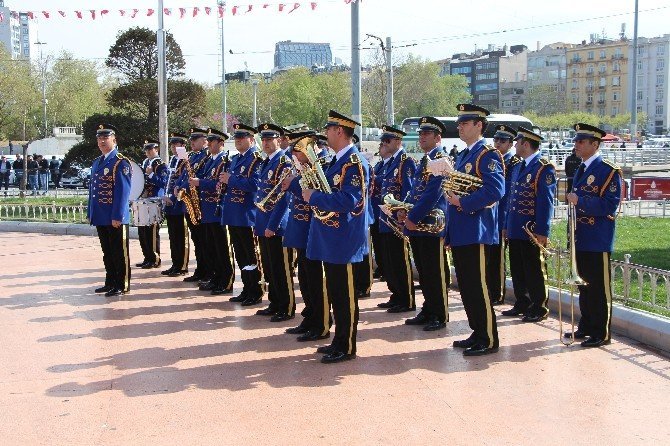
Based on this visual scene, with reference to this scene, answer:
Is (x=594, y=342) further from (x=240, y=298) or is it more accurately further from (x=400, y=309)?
(x=240, y=298)

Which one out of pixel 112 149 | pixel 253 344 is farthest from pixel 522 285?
pixel 112 149

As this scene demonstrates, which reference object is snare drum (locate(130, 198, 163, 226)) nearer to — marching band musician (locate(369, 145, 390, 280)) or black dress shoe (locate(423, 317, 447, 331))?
marching band musician (locate(369, 145, 390, 280))

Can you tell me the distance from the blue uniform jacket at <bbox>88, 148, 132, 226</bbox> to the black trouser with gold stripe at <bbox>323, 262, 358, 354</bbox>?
12.7 feet

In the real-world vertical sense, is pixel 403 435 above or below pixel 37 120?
below

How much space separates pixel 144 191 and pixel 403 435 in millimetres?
8055

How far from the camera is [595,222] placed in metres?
7.38

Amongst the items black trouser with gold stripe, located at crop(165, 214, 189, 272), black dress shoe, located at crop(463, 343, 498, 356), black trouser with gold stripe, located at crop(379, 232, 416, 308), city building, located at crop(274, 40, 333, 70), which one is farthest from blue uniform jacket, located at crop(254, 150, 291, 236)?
city building, located at crop(274, 40, 333, 70)

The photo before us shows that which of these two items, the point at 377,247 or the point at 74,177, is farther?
the point at 74,177

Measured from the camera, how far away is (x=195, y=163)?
10859 millimetres

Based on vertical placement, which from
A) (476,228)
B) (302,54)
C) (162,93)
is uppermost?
(302,54)

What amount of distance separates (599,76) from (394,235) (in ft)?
324

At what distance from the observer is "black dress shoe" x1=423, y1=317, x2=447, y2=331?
8.23 meters

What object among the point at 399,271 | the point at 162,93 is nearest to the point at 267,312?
the point at 399,271

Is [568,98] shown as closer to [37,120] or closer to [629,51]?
[629,51]
